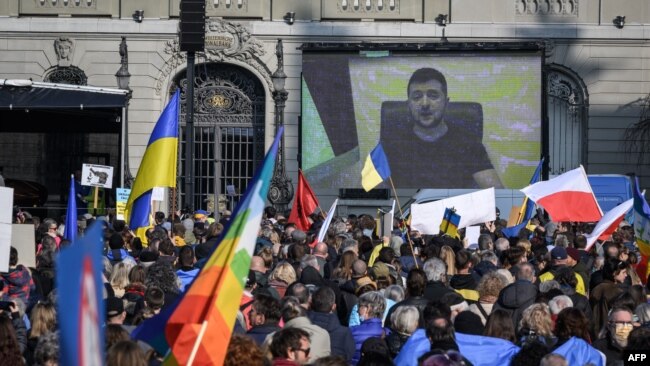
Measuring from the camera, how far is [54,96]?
25.2 m

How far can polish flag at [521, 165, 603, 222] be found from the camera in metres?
17.8

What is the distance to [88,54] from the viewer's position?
103 ft

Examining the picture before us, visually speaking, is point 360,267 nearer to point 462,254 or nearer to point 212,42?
point 462,254

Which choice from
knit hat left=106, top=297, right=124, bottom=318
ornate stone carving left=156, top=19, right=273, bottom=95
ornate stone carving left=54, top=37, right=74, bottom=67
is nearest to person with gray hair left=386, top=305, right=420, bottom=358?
knit hat left=106, top=297, right=124, bottom=318

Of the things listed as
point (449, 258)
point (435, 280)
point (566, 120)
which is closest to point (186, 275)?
point (435, 280)

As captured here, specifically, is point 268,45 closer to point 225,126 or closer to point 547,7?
point 225,126

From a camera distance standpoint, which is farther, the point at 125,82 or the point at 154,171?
the point at 125,82

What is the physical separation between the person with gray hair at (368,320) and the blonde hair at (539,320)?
1.07m

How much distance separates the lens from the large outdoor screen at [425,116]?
28641 mm

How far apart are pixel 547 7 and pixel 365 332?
22.6 metres

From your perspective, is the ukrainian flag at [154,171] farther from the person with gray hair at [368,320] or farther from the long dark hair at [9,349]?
the long dark hair at [9,349]

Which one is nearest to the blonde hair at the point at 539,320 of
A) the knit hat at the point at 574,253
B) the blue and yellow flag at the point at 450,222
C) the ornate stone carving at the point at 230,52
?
the knit hat at the point at 574,253

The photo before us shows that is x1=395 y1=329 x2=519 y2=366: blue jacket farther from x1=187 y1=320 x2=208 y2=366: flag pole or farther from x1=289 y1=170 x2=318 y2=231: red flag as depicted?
x1=289 y1=170 x2=318 y2=231: red flag

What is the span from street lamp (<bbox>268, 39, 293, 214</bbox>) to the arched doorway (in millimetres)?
938
